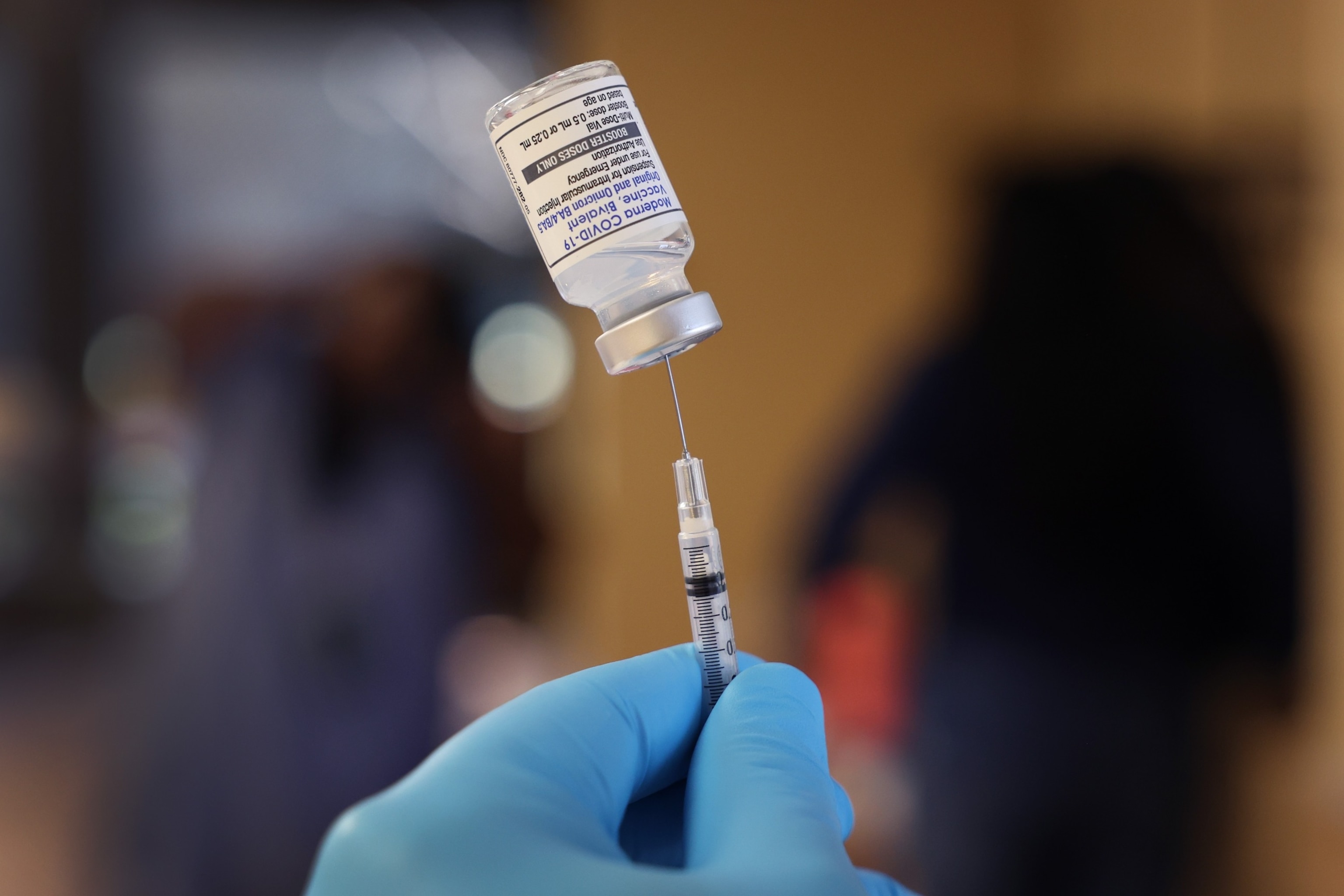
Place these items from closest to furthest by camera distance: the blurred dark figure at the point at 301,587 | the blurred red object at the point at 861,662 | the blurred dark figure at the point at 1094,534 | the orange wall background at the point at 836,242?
the blurred dark figure at the point at 1094,534 → the blurred dark figure at the point at 301,587 → the blurred red object at the point at 861,662 → the orange wall background at the point at 836,242

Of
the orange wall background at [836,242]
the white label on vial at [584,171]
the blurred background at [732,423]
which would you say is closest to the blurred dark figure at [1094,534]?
the blurred background at [732,423]

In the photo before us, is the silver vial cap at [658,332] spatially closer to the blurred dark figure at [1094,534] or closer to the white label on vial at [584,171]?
the white label on vial at [584,171]

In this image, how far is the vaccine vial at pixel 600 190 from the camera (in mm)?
630

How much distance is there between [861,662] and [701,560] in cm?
125

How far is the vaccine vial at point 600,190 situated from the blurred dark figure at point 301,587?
1.20 metres

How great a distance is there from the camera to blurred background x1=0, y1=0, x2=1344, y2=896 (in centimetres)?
158

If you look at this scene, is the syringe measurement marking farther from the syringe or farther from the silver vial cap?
the silver vial cap

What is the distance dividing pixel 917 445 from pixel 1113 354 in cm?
35

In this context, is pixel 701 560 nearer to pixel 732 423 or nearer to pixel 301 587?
pixel 301 587

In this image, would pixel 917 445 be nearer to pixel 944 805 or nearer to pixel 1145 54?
pixel 944 805

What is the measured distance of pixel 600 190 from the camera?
627mm

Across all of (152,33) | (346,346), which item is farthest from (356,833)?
(152,33)

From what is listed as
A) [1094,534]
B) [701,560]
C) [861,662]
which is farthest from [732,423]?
[701,560]

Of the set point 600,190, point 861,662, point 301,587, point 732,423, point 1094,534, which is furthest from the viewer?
point 732,423
